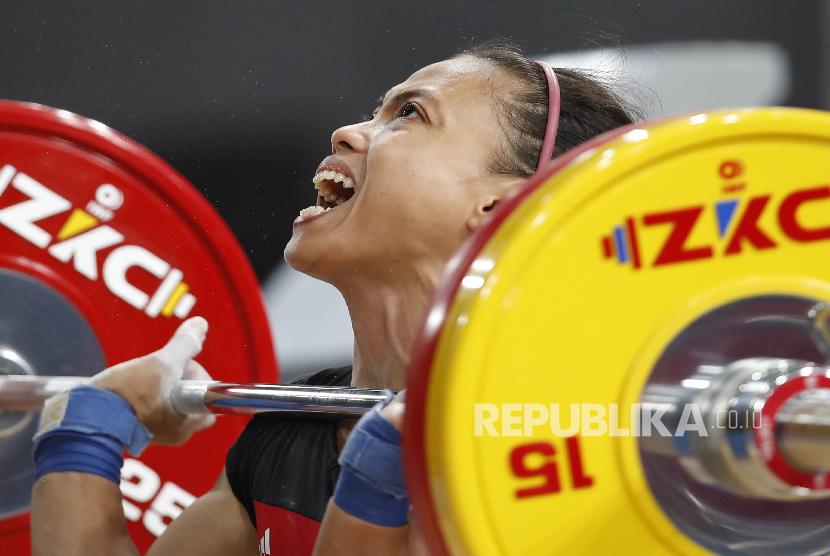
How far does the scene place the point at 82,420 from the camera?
4.04ft

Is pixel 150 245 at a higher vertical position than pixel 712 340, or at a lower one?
higher

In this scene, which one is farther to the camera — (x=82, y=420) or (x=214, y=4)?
(x=214, y=4)

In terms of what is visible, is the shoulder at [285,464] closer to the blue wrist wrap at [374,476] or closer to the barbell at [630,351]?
the blue wrist wrap at [374,476]

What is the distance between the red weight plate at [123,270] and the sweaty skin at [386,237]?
408mm

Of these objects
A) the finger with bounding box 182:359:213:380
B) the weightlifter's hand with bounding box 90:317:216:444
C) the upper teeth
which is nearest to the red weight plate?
the finger with bounding box 182:359:213:380

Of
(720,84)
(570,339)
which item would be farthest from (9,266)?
(720,84)

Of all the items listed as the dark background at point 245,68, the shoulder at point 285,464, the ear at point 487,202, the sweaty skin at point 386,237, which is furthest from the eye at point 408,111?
the dark background at point 245,68

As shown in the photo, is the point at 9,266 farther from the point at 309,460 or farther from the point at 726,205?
the point at 726,205

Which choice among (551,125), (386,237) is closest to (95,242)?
(386,237)

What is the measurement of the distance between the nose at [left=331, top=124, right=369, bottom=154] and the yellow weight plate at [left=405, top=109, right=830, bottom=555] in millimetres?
637

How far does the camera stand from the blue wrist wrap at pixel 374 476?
81cm

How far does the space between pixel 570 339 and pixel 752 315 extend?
131 mm

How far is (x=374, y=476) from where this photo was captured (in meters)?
0.81

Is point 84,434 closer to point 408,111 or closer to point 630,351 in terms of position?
point 408,111
